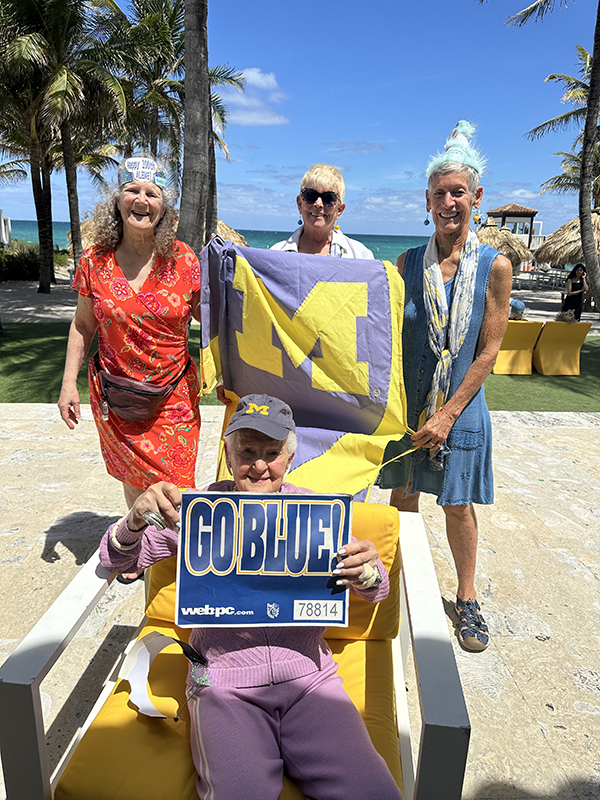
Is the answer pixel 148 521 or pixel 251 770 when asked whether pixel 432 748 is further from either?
pixel 148 521

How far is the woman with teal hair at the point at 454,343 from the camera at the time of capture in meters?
2.55

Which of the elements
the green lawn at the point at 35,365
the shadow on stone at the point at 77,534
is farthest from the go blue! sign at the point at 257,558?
the green lawn at the point at 35,365

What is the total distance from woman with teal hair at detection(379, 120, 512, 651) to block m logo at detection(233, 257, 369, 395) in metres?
0.28

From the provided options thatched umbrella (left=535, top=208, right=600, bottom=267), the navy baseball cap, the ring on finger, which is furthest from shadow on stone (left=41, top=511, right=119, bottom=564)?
thatched umbrella (left=535, top=208, right=600, bottom=267)

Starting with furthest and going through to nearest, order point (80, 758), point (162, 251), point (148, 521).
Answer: point (162, 251), point (148, 521), point (80, 758)

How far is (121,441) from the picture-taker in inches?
112

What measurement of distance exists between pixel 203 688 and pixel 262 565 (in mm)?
435

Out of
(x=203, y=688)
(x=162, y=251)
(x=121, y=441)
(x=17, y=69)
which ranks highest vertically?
(x=17, y=69)

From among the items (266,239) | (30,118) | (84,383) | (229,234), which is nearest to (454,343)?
(84,383)

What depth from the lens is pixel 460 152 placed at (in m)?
2.53

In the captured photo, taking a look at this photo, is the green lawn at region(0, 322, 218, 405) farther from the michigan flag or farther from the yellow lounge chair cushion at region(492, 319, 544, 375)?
the yellow lounge chair cushion at region(492, 319, 544, 375)

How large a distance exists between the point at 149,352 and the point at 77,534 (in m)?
1.83

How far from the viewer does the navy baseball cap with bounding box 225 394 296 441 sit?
1.90 metres

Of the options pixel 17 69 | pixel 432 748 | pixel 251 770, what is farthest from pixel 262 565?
pixel 17 69
